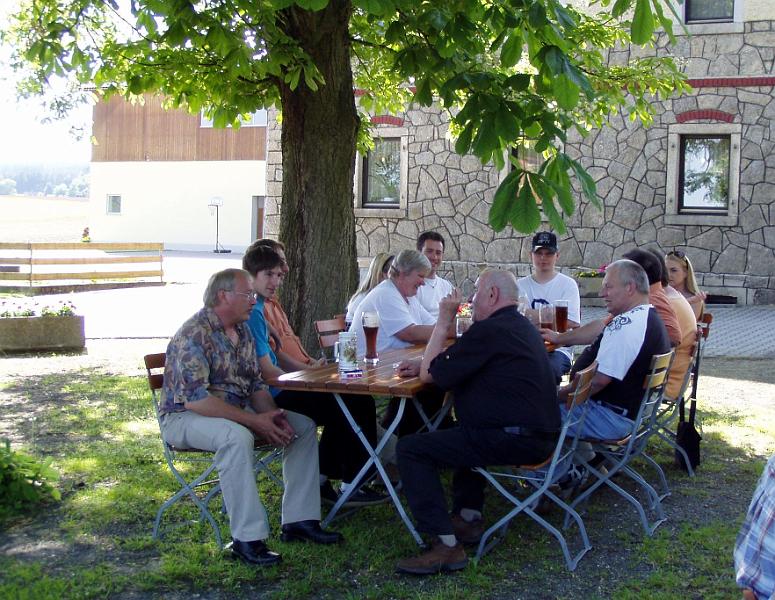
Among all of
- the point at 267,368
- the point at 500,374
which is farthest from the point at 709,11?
the point at 500,374

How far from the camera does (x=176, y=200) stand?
43344mm

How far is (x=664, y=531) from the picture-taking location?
5406 mm

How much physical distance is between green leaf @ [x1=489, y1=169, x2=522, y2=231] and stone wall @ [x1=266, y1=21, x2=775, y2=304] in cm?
1147

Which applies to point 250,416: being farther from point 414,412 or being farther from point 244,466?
point 414,412

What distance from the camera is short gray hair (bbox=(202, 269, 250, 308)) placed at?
16.3 feet

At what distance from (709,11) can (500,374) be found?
14686mm

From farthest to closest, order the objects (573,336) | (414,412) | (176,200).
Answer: (176,200) → (573,336) → (414,412)

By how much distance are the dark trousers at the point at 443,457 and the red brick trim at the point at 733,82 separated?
13.9 m

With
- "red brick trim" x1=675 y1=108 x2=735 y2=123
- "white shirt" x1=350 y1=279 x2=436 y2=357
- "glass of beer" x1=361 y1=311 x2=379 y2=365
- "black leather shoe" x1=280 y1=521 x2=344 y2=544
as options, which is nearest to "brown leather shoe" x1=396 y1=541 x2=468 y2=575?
"black leather shoe" x1=280 y1=521 x2=344 y2=544

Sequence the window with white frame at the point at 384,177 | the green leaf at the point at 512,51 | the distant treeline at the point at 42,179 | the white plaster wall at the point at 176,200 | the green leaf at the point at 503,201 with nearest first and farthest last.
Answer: the green leaf at the point at 503,201
the green leaf at the point at 512,51
the window with white frame at the point at 384,177
the white plaster wall at the point at 176,200
the distant treeline at the point at 42,179

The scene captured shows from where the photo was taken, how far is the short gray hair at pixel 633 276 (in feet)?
18.6

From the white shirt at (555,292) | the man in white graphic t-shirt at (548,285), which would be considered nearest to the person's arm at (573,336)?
the man in white graphic t-shirt at (548,285)

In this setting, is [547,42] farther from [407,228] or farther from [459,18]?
[407,228]

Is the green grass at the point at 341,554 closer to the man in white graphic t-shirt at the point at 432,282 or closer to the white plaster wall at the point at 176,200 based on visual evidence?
the man in white graphic t-shirt at the point at 432,282
